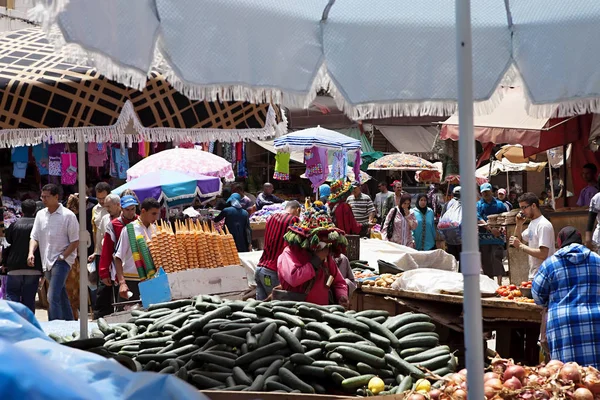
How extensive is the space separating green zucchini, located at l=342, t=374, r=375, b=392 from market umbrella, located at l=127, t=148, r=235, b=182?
1093 centimetres

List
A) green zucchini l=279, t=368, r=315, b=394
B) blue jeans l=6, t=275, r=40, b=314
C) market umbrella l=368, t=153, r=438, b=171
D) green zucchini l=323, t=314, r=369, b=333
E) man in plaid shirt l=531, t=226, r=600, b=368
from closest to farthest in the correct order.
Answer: green zucchini l=279, t=368, r=315, b=394
man in plaid shirt l=531, t=226, r=600, b=368
green zucchini l=323, t=314, r=369, b=333
blue jeans l=6, t=275, r=40, b=314
market umbrella l=368, t=153, r=438, b=171

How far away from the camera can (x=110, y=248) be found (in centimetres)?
970

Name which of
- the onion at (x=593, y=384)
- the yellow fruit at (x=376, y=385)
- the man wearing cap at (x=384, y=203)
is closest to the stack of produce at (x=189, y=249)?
the yellow fruit at (x=376, y=385)

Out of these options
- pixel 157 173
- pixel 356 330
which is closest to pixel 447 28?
pixel 356 330

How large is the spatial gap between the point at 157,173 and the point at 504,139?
6.55 m

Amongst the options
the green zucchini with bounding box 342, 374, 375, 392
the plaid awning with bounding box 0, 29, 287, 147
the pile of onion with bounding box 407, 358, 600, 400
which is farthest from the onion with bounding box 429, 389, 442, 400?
the plaid awning with bounding box 0, 29, 287, 147

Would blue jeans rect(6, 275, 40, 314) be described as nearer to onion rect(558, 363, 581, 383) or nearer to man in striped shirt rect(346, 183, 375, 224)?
man in striped shirt rect(346, 183, 375, 224)

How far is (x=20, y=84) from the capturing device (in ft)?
15.0

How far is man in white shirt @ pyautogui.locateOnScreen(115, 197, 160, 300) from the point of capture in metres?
9.34

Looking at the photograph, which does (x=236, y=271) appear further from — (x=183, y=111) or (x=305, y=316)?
(x=183, y=111)

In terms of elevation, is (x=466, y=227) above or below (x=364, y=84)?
below

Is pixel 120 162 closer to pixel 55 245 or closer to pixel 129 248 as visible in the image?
pixel 55 245

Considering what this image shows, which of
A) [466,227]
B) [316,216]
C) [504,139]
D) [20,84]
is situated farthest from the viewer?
[504,139]

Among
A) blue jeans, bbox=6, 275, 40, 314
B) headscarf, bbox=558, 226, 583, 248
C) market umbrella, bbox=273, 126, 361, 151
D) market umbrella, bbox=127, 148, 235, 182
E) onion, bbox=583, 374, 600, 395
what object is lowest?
onion, bbox=583, 374, 600, 395
